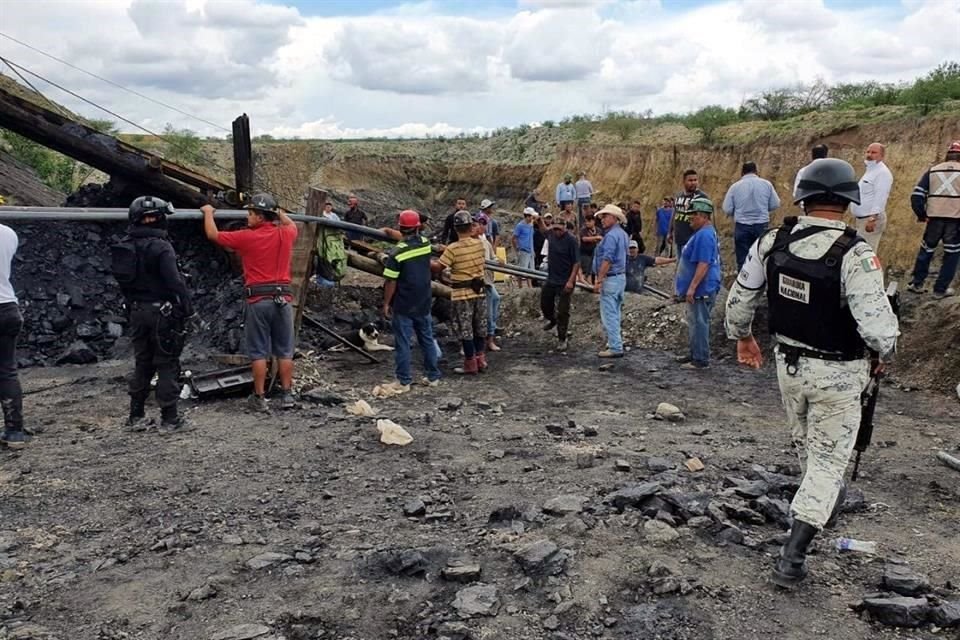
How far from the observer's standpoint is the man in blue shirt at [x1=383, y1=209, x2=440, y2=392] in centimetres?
802


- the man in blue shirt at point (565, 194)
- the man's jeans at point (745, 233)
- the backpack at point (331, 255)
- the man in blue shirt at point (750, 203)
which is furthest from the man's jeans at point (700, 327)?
the man in blue shirt at point (565, 194)

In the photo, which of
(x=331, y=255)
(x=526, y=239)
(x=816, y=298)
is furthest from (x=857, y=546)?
(x=526, y=239)

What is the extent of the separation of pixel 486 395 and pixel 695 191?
12.4 feet

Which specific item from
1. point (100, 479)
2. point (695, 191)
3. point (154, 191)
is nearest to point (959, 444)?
point (695, 191)

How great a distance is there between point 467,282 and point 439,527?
15.2ft

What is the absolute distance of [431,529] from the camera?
4.42 m

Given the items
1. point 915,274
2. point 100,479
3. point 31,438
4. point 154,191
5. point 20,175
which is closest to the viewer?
point 100,479

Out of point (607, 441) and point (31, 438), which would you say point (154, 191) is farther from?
point (607, 441)

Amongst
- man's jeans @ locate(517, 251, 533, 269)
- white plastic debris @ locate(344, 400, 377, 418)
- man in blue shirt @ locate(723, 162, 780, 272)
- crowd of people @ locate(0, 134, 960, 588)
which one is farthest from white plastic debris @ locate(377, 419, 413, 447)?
man's jeans @ locate(517, 251, 533, 269)

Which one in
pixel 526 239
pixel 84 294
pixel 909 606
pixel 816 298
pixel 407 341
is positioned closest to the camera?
pixel 909 606

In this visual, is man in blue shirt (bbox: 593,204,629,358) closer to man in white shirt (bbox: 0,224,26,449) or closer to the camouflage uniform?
the camouflage uniform

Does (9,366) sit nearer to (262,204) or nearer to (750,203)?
(262,204)

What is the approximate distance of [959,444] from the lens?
649 centimetres

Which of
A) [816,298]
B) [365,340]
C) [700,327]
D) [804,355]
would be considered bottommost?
[365,340]
